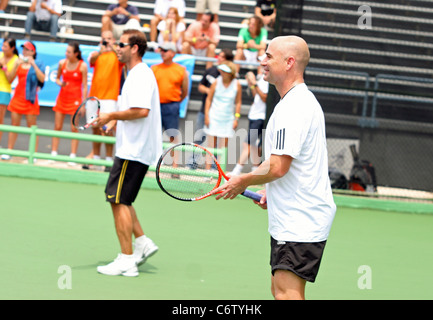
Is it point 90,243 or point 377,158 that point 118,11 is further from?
point 90,243

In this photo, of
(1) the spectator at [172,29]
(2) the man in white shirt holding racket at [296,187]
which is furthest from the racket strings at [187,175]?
(1) the spectator at [172,29]

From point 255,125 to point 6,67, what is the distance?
3.93 metres

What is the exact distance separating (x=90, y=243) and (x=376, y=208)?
4.82 metres

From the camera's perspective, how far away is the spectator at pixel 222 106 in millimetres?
11625

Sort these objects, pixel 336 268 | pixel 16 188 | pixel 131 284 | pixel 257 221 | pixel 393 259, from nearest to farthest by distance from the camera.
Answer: pixel 131 284 → pixel 336 268 → pixel 393 259 → pixel 257 221 → pixel 16 188

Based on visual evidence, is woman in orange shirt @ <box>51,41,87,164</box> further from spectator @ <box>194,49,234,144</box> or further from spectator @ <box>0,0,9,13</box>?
spectator @ <box>0,0,9,13</box>

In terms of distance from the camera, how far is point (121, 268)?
20.9 feet

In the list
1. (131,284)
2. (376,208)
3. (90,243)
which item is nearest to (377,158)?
(376,208)

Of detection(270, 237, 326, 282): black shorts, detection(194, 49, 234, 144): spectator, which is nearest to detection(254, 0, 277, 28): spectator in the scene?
detection(194, 49, 234, 144): spectator

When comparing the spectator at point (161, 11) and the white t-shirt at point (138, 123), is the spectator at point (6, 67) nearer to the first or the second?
the spectator at point (161, 11)

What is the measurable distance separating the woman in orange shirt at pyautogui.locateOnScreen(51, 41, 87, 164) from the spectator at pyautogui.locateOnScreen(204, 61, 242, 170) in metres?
1.89

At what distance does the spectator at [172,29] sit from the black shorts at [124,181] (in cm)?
797
